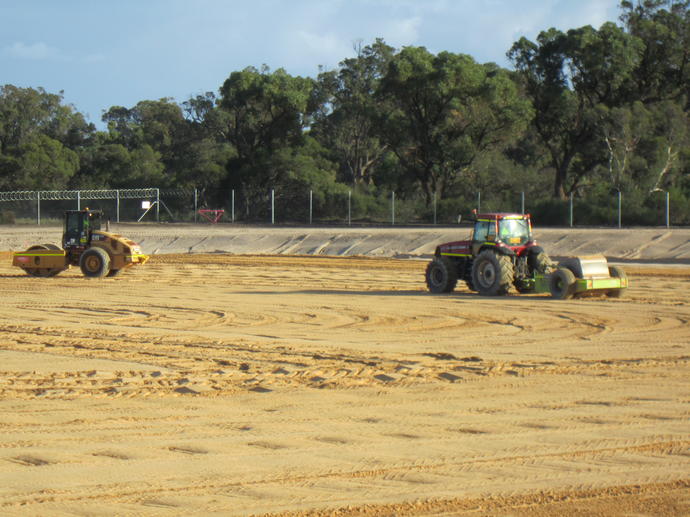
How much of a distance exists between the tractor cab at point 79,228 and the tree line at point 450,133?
2453 cm

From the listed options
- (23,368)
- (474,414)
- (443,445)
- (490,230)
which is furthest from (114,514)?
(490,230)

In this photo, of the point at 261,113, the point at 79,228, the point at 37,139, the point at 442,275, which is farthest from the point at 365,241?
the point at 37,139

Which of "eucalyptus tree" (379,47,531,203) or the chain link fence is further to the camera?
"eucalyptus tree" (379,47,531,203)

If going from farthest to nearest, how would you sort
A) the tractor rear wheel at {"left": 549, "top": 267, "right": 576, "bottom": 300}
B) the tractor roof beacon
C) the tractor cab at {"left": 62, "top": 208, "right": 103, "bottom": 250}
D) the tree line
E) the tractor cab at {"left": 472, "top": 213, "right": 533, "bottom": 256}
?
the tree line
the tractor cab at {"left": 62, "top": 208, "right": 103, "bottom": 250}
the tractor cab at {"left": 472, "top": 213, "right": 533, "bottom": 256}
the tractor roof beacon
the tractor rear wheel at {"left": 549, "top": 267, "right": 576, "bottom": 300}

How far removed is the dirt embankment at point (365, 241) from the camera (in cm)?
3216

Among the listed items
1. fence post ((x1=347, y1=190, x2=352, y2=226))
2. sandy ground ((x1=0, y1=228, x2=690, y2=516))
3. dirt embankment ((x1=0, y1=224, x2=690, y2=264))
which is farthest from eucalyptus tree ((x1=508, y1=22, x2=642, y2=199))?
sandy ground ((x1=0, y1=228, x2=690, y2=516))

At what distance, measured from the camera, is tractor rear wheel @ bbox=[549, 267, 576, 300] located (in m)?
18.2

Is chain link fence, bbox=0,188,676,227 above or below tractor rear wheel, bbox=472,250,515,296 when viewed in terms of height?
above

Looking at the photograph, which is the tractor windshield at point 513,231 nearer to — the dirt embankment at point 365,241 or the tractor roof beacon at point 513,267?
the tractor roof beacon at point 513,267

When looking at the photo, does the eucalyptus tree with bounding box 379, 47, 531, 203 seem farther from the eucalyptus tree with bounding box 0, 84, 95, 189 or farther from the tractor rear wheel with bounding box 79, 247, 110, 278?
the tractor rear wheel with bounding box 79, 247, 110, 278

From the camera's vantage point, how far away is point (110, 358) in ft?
38.8

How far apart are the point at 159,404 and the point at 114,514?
324 cm

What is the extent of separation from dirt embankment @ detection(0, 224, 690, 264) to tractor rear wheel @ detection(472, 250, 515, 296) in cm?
1302

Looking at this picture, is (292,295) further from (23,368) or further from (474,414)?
(474,414)
